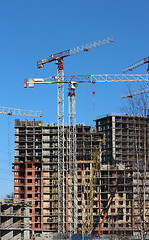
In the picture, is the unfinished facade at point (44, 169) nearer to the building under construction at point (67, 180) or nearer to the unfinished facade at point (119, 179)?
the building under construction at point (67, 180)

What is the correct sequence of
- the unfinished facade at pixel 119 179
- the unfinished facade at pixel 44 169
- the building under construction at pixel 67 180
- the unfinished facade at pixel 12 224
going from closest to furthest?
1. the unfinished facade at pixel 12 224
2. the unfinished facade at pixel 119 179
3. the building under construction at pixel 67 180
4. the unfinished facade at pixel 44 169

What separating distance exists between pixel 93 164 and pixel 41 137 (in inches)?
707

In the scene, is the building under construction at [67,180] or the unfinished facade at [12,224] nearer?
the unfinished facade at [12,224]

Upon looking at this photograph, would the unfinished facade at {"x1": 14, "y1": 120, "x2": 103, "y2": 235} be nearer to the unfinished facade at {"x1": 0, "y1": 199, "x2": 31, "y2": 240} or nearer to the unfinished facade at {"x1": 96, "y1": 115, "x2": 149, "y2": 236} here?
the unfinished facade at {"x1": 96, "y1": 115, "x2": 149, "y2": 236}

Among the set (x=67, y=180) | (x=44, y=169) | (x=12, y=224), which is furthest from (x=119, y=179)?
(x=12, y=224)

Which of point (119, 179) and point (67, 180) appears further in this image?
point (67, 180)

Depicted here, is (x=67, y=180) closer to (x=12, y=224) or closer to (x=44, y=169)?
(x=44, y=169)

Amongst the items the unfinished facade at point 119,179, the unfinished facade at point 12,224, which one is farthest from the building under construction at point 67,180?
the unfinished facade at point 12,224

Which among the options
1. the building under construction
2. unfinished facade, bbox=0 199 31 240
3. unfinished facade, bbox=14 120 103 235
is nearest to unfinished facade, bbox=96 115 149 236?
the building under construction

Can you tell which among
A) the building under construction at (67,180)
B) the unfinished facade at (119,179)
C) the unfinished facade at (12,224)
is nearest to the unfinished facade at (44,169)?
the building under construction at (67,180)

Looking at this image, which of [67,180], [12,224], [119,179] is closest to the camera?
[12,224]

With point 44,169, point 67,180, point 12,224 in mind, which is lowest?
point 12,224

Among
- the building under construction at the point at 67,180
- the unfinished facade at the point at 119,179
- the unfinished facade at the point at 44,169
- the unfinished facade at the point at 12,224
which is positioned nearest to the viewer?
the unfinished facade at the point at 12,224

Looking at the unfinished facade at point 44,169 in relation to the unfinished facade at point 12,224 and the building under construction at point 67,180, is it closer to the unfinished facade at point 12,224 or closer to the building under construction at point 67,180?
the building under construction at point 67,180
